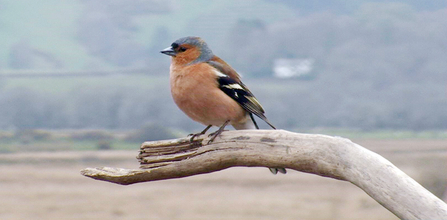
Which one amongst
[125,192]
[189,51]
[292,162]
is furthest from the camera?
[125,192]

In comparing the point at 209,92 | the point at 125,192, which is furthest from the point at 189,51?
the point at 125,192

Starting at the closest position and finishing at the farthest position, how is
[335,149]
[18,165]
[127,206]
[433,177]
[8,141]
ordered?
[335,149] < [433,177] < [127,206] < [18,165] < [8,141]

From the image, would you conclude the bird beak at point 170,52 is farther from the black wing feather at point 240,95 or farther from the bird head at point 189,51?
the black wing feather at point 240,95

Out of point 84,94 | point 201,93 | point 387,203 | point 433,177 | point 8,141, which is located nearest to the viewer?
point 387,203

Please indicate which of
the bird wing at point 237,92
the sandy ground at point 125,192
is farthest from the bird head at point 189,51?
the sandy ground at point 125,192

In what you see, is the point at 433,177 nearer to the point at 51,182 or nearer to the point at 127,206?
the point at 127,206

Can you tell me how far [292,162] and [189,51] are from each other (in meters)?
1.84

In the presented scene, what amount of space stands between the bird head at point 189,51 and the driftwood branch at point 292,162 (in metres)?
0.96

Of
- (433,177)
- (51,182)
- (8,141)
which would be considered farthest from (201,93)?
(8,141)

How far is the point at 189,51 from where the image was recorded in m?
5.85

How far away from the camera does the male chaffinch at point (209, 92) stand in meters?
5.41

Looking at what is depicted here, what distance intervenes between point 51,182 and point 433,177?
1568cm

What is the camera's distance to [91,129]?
2608 cm

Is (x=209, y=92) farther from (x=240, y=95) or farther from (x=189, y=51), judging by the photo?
(x=189, y=51)
